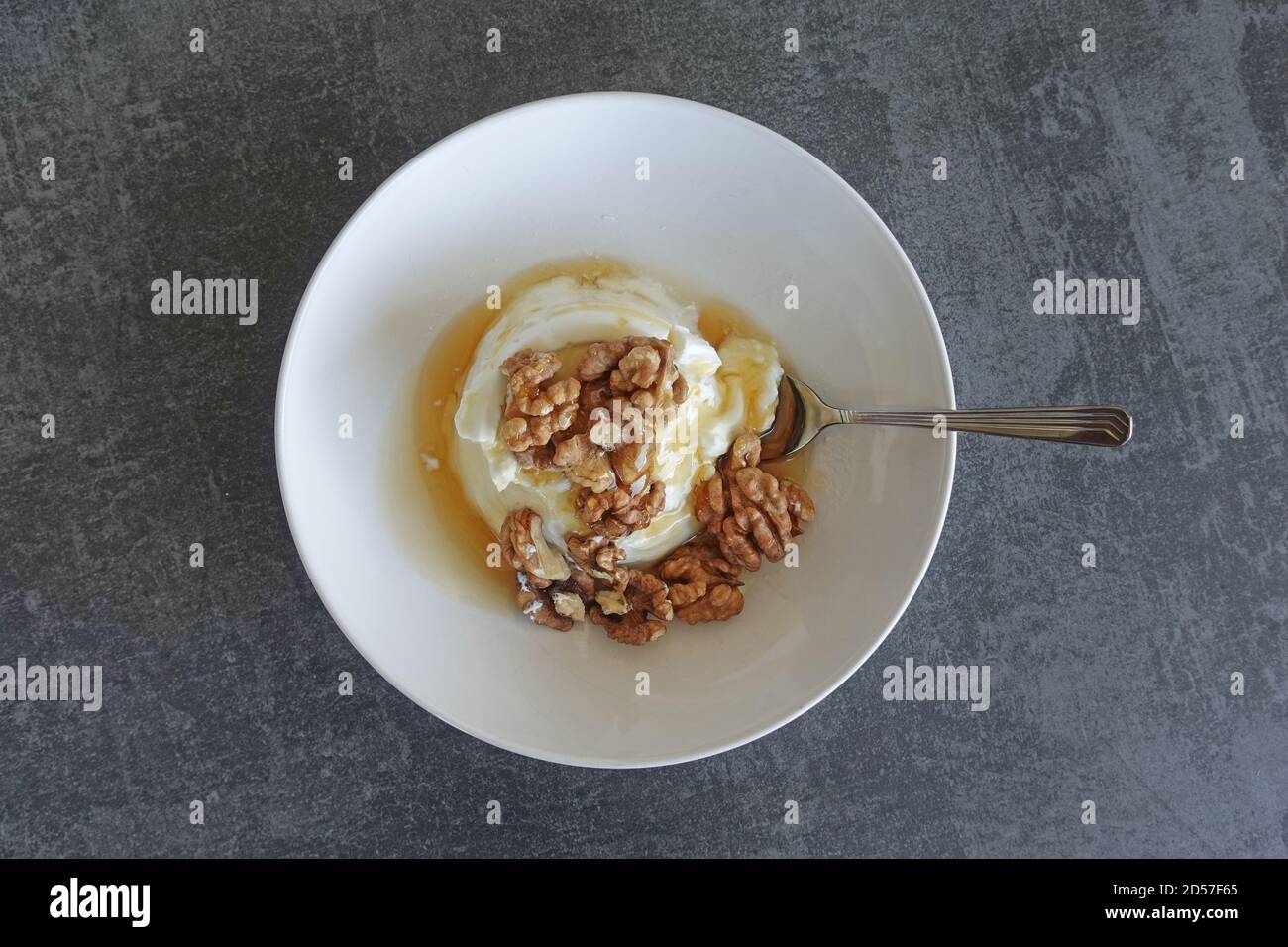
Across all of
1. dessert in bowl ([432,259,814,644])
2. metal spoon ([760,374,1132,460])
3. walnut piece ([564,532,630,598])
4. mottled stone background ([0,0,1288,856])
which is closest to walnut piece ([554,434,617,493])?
dessert in bowl ([432,259,814,644])

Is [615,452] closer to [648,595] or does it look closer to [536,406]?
[536,406]

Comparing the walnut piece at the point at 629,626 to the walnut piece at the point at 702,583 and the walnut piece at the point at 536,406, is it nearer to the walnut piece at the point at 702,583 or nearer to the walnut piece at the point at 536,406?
the walnut piece at the point at 702,583

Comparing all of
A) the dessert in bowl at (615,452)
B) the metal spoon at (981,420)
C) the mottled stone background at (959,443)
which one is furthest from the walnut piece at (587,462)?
the mottled stone background at (959,443)

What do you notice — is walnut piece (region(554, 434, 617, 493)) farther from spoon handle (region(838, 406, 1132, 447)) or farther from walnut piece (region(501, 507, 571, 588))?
spoon handle (region(838, 406, 1132, 447))

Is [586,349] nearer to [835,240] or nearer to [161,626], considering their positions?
[835,240]

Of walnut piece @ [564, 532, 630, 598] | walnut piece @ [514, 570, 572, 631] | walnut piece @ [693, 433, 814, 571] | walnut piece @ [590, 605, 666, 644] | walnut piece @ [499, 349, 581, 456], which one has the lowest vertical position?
walnut piece @ [590, 605, 666, 644]
